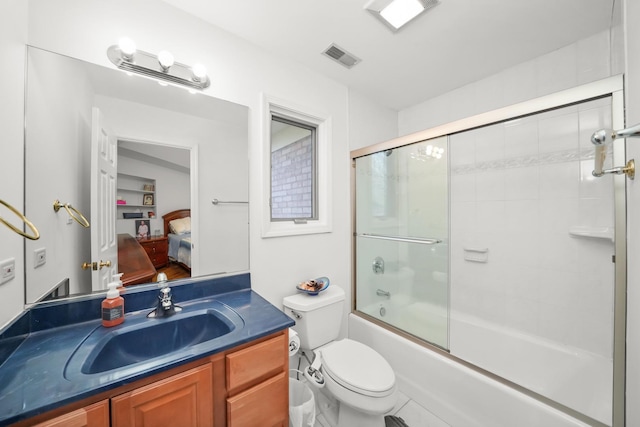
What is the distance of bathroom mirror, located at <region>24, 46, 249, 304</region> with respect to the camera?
0.98 metres

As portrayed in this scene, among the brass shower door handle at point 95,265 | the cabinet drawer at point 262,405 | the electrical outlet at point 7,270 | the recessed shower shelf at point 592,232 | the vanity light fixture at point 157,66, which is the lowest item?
the cabinet drawer at point 262,405

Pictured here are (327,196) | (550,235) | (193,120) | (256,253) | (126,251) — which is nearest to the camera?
(126,251)

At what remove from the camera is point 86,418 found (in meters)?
0.65

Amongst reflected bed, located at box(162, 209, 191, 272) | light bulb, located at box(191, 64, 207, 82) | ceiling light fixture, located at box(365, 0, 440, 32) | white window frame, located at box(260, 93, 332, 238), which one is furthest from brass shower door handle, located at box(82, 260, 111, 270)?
ceiling light fixture, located at box(365, 0, 440, 32)

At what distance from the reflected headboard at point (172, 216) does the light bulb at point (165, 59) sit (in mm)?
737

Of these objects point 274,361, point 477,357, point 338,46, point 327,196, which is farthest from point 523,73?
point 274,361

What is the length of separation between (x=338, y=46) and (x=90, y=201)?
1.66 meters

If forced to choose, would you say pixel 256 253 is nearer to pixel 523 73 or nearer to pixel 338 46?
pixel 338 46

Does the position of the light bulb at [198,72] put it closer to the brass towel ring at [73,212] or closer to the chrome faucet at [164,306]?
the brass towel ring at [73,212]

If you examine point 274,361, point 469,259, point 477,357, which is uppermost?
point 469,259

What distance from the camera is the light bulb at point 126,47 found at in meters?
1.10

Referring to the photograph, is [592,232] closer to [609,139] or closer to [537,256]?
[537,256]

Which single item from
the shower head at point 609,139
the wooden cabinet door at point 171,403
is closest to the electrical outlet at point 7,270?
the wooden cabinet door at point 171,403

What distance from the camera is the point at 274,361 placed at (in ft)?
3.35
